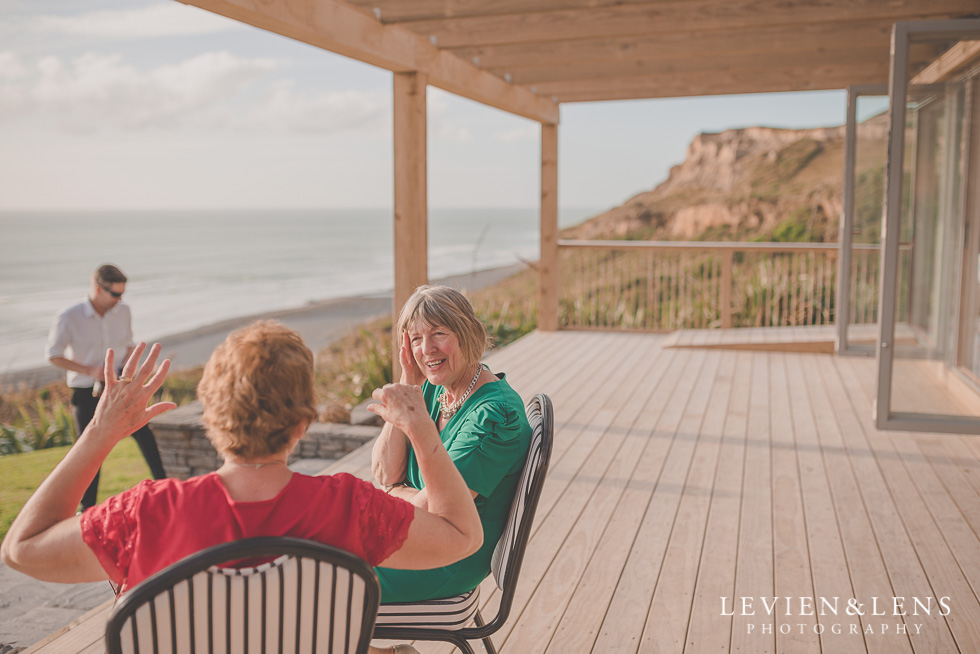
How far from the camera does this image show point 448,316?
1799 mm

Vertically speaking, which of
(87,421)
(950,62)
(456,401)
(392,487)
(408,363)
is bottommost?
(87,421)

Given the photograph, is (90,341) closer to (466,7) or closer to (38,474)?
(38,474)

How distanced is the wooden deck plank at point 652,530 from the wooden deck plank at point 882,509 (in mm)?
779

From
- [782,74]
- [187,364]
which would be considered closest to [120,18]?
[187,364]

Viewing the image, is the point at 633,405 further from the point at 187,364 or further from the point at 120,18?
the point at 120,18

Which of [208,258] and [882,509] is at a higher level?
[208,258]

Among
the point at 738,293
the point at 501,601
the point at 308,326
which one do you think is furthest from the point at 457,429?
the point at 308,326

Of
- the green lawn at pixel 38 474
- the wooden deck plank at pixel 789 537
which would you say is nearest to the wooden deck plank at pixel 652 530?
the wooden deck plank at pixel 789 537

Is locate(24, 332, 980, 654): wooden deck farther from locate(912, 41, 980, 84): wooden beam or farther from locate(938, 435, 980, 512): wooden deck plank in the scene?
locate(912, 41, 980, 84): wooden beam

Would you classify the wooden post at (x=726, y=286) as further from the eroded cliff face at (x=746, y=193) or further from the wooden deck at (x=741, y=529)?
the eroded cliff face at (x=746, y=193)

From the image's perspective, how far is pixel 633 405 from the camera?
5.13 meters

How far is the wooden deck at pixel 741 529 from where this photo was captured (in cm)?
231

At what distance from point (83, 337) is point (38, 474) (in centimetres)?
223

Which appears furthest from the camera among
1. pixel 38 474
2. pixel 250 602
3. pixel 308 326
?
pixel 308 326
